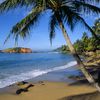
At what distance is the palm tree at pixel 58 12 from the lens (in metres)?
8.38

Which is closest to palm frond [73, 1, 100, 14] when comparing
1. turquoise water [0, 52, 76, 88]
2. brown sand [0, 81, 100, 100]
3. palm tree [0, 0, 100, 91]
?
palm tree [0, 0, 100, 91]

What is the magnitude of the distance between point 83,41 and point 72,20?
68.9 metres

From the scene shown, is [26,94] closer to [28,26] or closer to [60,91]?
[60,91]

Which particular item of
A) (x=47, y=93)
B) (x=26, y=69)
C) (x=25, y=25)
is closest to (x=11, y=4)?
(x=25, y=25)

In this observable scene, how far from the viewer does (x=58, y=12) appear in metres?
8.62

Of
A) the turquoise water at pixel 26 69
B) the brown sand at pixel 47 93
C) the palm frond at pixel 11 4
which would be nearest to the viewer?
the palm frond at pixel 11 4

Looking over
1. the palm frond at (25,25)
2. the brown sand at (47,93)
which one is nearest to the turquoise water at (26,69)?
the brown sand at (47,93)

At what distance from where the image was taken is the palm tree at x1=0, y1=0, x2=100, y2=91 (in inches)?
330

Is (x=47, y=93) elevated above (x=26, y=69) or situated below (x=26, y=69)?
above

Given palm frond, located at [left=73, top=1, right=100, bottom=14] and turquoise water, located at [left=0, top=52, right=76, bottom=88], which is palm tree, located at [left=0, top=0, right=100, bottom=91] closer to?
palm frond, located at [left=73, top=1, right=100, bottom=14]

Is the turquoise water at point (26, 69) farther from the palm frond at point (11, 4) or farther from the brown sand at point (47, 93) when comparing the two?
the palm frond at point (11, 4)

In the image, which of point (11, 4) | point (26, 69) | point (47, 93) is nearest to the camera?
point (11, 4)

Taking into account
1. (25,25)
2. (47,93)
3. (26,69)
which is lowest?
(26,69)

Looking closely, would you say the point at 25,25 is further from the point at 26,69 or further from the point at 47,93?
the point at 26,69
